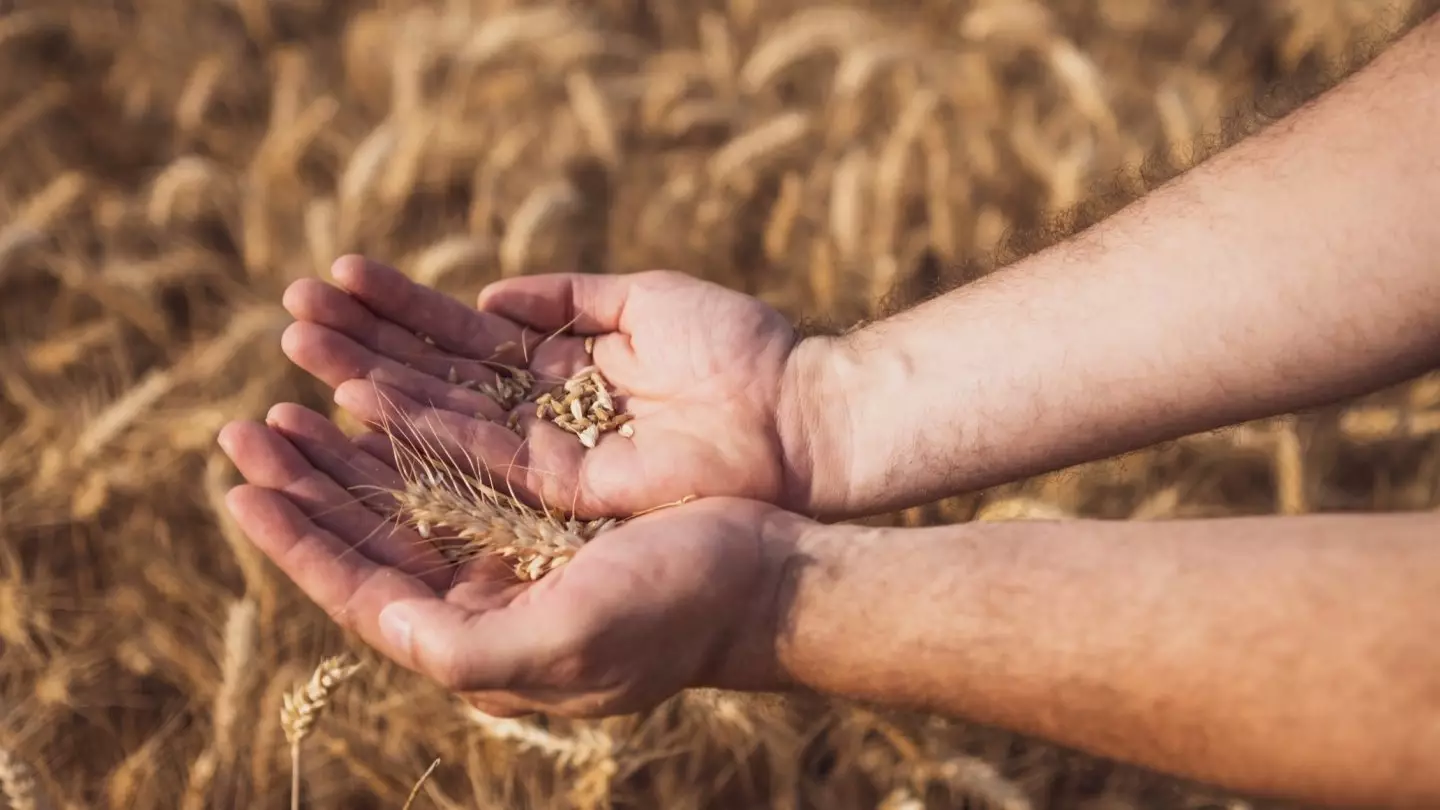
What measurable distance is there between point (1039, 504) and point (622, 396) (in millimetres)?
831

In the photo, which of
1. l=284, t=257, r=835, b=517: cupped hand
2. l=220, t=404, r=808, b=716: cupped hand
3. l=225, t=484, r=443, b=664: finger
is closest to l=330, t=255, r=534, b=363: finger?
l=284, t=257, r=835, b=517: cupped hand

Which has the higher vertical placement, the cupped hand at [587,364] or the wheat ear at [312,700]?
the cupped hand at [587,364]

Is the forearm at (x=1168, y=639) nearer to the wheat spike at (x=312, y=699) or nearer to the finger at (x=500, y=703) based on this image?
the finger at (x=500, y=703)

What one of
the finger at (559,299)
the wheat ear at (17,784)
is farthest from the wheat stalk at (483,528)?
the wheat ear at (17,784)

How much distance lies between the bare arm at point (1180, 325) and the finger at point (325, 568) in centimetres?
73

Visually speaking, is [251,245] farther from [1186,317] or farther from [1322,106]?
[1322,106]

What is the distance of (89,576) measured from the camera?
2.25 meters

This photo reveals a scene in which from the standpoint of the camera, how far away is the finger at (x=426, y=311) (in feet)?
6.19

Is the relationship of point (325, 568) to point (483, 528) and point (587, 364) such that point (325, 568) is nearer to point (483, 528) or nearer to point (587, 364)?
point (483, 528)

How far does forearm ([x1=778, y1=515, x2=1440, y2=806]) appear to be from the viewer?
110cm

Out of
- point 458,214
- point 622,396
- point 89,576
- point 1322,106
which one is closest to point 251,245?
point 458,214

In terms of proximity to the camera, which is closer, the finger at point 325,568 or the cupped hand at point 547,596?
the cupped hand at point 547,596

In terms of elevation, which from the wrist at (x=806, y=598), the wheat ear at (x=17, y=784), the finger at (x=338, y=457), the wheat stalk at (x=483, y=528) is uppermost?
the finger at (x=338, y=457)

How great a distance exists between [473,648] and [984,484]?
993 mm
